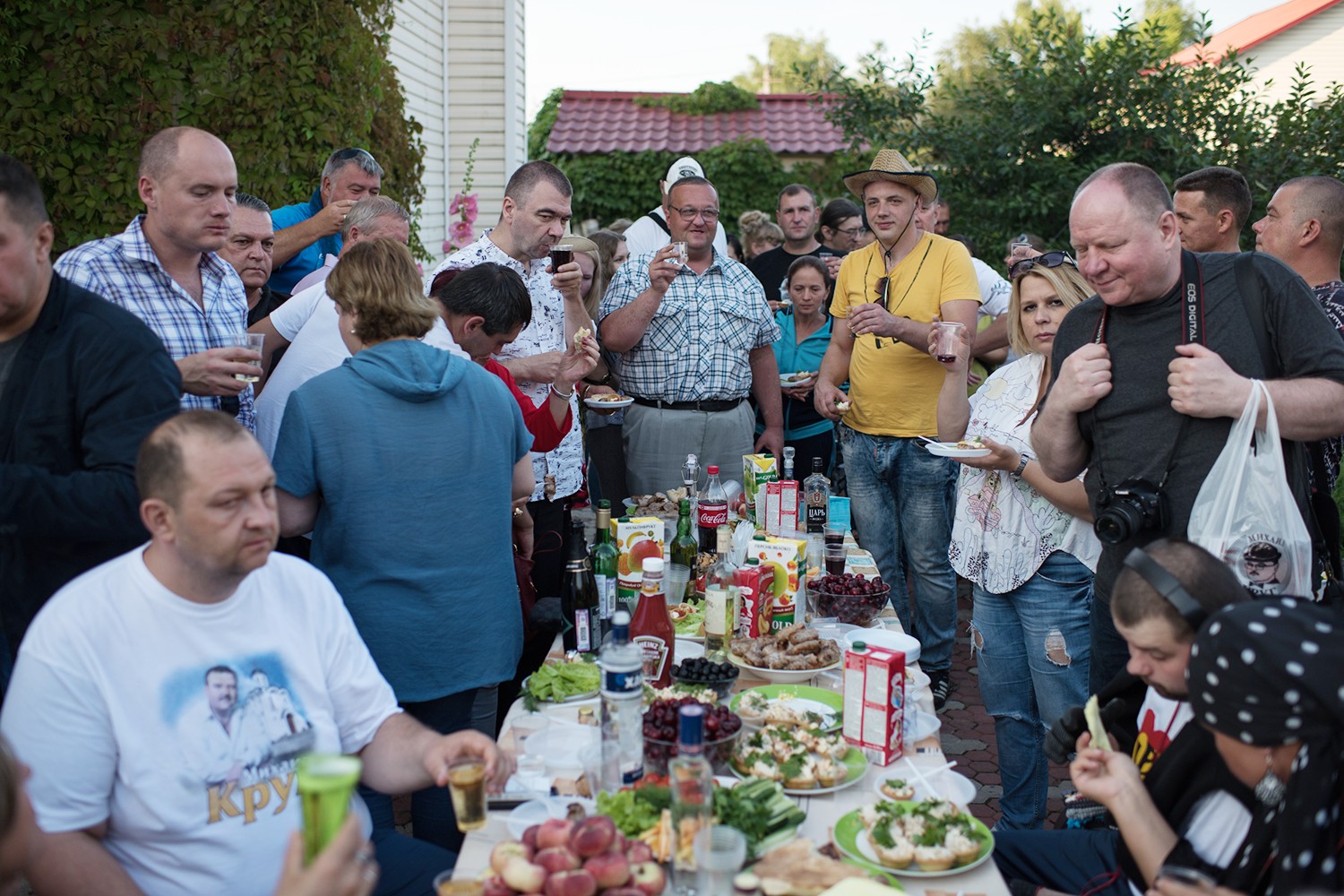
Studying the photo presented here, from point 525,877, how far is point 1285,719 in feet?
4.38

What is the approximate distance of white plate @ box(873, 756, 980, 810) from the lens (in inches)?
92.7

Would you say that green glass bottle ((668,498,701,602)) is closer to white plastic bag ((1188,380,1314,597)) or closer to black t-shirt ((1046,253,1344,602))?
black t-shirt ((1046,253,1344,602))

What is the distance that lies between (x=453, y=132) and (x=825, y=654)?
10.3m

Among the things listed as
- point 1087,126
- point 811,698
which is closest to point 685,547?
point 811,698

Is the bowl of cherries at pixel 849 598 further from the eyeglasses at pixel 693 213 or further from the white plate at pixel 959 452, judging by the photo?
the eyeglasses at pixel 693 213

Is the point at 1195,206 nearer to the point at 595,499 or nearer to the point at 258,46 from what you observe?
the point at 595,499

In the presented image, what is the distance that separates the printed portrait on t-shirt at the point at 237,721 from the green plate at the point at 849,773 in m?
1.00

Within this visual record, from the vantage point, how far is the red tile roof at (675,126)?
18.8m

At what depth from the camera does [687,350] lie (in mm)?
5449

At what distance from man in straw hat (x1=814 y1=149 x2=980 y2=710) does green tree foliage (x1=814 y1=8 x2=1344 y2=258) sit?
388 cm

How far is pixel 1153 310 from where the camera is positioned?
3.03m

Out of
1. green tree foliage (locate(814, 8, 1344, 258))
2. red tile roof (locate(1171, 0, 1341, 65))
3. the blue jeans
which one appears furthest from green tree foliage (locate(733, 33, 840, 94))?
the blue jeans

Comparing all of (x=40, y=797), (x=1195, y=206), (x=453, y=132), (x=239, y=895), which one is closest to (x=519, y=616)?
(x=239, y=895)

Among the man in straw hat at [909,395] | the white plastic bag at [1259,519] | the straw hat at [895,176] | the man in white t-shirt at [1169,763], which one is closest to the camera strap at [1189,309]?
the white plastic bag at [1259,519]
